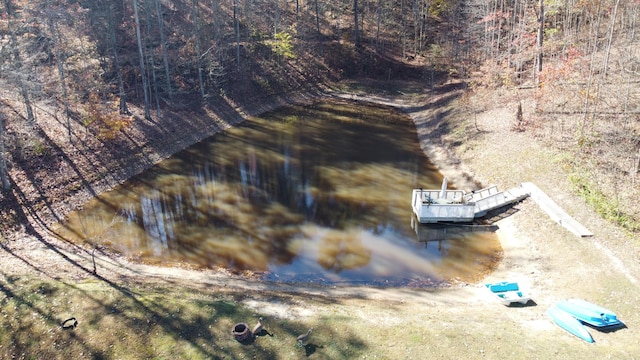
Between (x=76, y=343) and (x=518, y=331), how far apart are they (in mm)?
15188

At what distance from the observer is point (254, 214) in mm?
25094

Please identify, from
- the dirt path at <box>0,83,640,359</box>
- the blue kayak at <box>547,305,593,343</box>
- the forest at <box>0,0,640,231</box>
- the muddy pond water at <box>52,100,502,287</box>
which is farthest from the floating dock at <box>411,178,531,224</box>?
the blue kayak at <box>547,305,593,343</box>

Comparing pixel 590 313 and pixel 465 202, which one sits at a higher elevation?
pixel 465 202

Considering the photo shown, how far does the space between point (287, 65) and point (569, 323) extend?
152 ft

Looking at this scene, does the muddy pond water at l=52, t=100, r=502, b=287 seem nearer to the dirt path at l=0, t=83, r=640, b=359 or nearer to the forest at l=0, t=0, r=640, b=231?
the dirt path at l=0, t=83, r=640, b=359

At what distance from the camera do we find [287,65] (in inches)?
2149

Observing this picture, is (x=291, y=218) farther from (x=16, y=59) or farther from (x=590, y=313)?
(x=16, y=59)

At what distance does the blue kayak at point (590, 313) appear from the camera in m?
14.6

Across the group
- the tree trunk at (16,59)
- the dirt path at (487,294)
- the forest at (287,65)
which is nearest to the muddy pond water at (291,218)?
the dirt path at (487,294)

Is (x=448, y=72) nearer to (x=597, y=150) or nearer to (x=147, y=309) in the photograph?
(x=597, y=150)

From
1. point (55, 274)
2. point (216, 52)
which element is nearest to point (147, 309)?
point (55, 274)

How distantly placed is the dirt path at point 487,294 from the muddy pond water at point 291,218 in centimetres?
123

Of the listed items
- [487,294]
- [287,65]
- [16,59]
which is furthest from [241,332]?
[287,65]

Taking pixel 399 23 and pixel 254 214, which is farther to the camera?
pixel 399 23
